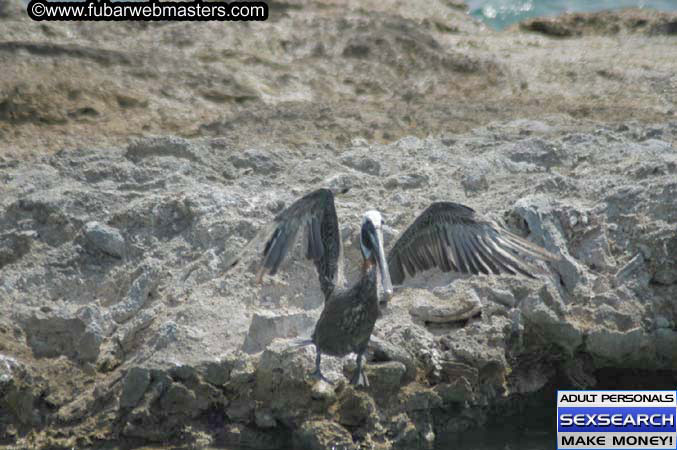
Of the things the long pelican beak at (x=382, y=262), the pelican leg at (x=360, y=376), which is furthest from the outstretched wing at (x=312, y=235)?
the pelican leg at (x=360, y=376)

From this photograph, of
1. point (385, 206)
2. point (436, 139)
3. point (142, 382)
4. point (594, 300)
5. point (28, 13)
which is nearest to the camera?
point (142, 382)

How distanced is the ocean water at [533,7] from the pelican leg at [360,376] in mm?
10524

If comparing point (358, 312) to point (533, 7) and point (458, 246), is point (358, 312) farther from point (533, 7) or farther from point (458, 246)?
point (533, 7)

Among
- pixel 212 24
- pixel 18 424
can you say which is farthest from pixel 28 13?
pixel 18 424

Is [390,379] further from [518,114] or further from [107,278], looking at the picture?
[518,114]

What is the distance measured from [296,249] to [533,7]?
35.1 feet

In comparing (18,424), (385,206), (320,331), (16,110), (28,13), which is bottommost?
(18,424)

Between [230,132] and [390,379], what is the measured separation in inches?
133

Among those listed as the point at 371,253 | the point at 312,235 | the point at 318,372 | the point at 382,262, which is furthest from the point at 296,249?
the point at 318,372

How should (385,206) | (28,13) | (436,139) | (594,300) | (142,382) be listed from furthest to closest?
(28,13) → (436,139) → (385,206) → (594,300) → (142,382)

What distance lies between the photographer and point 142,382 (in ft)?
24.3

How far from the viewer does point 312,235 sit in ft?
26.3

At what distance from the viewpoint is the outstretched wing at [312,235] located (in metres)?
7.88

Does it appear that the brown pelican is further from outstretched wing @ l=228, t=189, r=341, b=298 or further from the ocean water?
the ocean water
